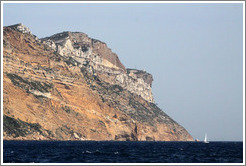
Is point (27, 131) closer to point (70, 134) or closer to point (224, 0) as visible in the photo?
point (70, 134)

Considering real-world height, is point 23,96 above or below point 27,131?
above

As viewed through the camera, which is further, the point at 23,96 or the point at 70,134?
the point at 70,134

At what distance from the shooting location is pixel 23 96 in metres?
173

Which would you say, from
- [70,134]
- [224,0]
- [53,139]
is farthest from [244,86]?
[70,134]

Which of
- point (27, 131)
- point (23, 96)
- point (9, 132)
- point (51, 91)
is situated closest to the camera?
point (9, 132)

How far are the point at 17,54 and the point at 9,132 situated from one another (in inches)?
2082

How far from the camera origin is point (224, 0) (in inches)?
2464

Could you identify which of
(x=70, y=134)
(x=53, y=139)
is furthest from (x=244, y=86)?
(x=70, y=134)

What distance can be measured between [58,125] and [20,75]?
84.1 ft

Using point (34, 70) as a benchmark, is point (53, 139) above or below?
below

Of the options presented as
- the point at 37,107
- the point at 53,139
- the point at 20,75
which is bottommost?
the point at 53,139

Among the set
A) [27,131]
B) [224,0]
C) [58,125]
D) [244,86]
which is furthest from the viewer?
[58,125]

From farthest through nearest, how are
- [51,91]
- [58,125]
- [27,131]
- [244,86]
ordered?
[51,91]
[58,125]
[27,131]
[244,86]

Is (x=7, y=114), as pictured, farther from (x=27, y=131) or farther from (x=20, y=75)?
(x=20, y=75)
